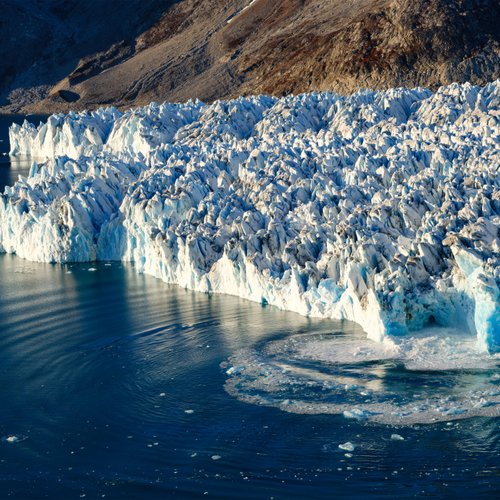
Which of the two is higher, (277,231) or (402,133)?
(402,133)

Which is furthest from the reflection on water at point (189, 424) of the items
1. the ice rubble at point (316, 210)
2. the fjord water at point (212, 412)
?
the ice rubble at point (316, 210)

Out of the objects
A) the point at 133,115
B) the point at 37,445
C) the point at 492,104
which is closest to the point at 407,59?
the point at 133,115

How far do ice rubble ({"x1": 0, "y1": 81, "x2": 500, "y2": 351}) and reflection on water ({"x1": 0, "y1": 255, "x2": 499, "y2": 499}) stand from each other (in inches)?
56.0

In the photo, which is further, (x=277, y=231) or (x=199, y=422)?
(x=277, y=231)

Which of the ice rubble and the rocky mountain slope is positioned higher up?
the rocky mountain slope

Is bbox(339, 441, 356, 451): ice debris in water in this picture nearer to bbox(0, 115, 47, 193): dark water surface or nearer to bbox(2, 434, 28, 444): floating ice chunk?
bbox(2, 434, 28, 444): floating ice chunk

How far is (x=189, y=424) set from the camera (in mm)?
17906

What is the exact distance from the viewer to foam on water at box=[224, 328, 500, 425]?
18.0 meters

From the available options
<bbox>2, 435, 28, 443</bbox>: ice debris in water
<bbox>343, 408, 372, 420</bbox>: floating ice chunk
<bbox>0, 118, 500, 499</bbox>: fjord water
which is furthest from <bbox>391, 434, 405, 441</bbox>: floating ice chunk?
<bbox>2, 435, 28, 443</bbox>: ice debris in water

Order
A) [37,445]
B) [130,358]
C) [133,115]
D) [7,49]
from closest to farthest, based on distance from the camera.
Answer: [37,445] < [130,358] < [133,115] < [7,49]

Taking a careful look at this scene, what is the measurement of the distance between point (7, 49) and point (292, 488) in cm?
10471

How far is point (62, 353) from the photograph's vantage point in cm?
2244

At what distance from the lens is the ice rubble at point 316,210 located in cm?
2222

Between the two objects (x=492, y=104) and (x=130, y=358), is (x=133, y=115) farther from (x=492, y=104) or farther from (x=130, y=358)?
(x=130, y=358)
